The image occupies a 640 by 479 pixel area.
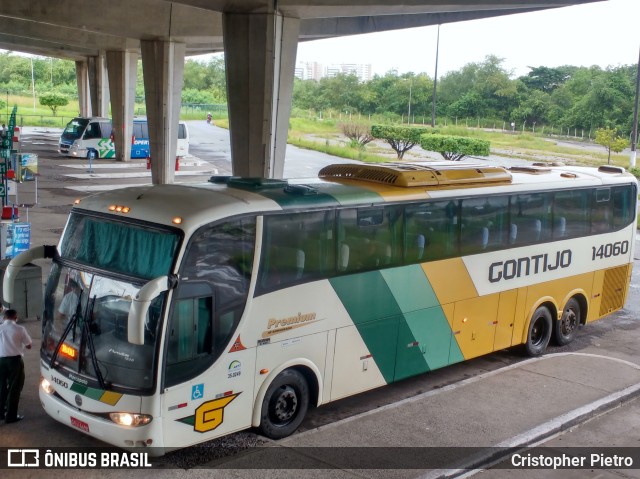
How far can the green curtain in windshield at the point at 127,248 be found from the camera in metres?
7.98

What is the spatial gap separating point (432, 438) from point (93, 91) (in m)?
47.9

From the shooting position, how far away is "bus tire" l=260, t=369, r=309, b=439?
29.7 ft

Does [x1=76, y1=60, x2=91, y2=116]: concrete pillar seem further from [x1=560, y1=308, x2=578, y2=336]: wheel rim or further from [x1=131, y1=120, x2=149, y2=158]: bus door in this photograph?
[x1=560, y1=308, x2=578, y2=336]: wheel rim

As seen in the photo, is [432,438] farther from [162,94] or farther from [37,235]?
[162,94]

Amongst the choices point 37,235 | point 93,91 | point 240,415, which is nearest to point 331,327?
point 240,415

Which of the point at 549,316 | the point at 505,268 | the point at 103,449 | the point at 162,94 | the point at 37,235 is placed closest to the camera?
the point at 103,449

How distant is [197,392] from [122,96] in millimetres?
36331

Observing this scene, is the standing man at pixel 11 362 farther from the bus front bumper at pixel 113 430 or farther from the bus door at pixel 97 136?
the bus door at pixel 97 136

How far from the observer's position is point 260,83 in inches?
757

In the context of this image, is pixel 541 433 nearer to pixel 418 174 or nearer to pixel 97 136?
pixel 418 174

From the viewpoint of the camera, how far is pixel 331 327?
962cm

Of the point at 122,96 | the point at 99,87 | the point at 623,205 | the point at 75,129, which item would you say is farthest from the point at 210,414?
the point at 99,87

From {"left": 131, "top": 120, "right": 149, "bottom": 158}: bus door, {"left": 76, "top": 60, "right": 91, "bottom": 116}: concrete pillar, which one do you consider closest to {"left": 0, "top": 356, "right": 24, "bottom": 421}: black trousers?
{"left": 131, "top": 120, "right": 149, "bottom": 158}: bus door

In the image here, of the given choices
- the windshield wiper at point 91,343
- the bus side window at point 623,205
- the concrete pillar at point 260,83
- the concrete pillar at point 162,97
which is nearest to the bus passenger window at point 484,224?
the bus side window at point 623,205
